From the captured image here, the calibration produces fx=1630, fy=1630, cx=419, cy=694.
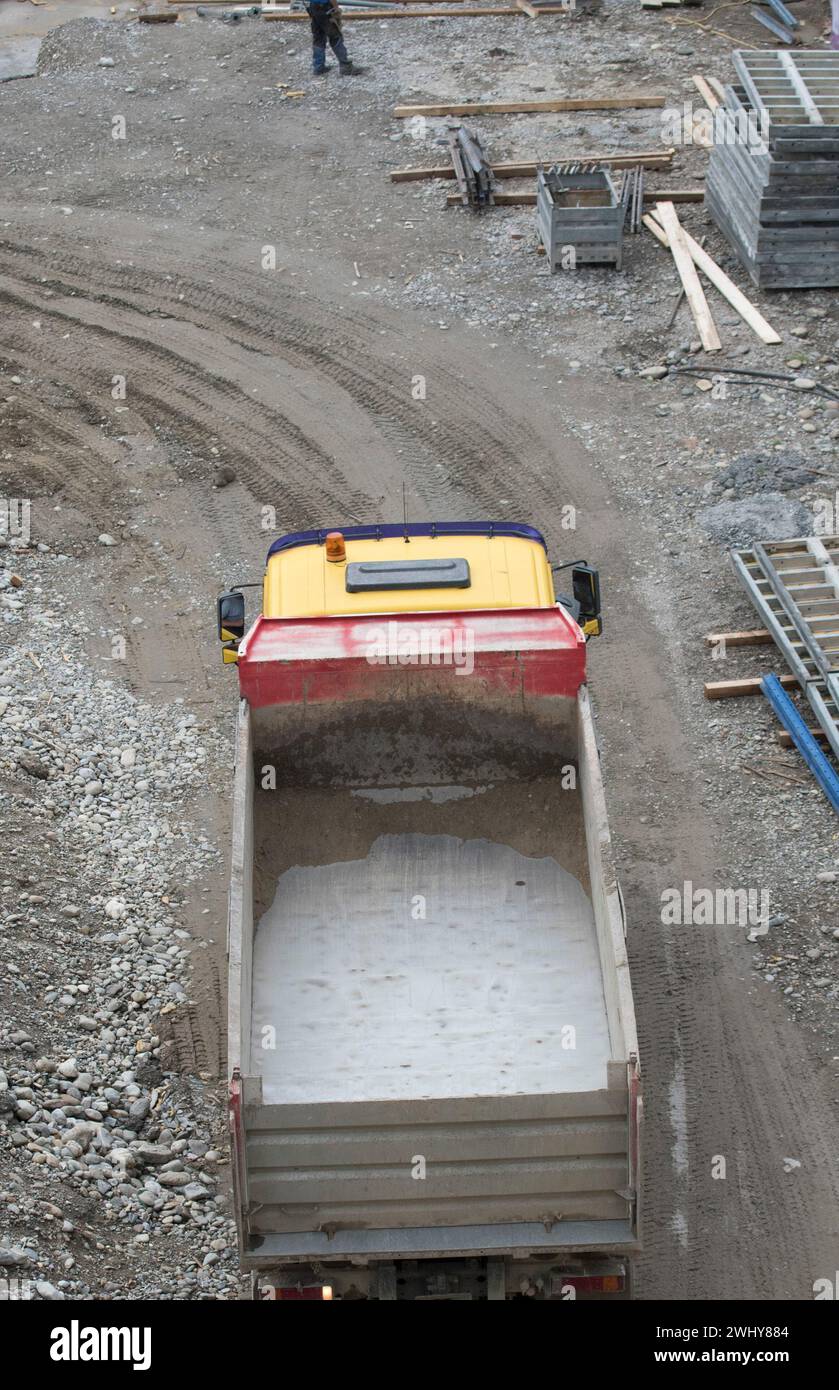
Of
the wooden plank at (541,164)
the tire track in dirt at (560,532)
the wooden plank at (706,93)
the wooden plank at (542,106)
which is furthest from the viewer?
the wooden plank at (542,106)

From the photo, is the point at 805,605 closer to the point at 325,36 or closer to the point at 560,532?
the point at 560,532

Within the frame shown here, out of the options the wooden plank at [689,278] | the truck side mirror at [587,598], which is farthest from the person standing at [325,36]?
the truck side mirror at [587,598]

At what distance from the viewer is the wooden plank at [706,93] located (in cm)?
2284

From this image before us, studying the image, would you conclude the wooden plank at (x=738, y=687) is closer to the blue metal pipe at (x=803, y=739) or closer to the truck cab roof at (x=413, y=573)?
the blue metal pipe at (x=803, y=739)

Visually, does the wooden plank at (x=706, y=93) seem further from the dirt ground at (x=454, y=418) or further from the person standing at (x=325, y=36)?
the person standing at (x=325, y=36)

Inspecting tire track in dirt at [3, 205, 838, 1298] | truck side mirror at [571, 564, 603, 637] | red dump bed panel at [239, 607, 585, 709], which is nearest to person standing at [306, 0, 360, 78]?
tire track in dirt at [3, 205, 838, 1298]

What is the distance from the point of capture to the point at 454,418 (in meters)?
17.3

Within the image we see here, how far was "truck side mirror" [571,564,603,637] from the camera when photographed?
1085 centimetres

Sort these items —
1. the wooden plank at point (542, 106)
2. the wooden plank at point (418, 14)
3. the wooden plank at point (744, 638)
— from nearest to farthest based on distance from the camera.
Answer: the wooden plank at point (744, 638)
the wooden plank at point (542, 106)
the wooden plank at point (418, 14)

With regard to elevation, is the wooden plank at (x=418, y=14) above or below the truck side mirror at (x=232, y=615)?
above

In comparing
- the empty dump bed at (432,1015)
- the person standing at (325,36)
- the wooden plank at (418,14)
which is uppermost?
the wooden plank at (418,14)

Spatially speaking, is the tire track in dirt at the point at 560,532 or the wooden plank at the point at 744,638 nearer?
the tire track in dirt at the point at 560,532

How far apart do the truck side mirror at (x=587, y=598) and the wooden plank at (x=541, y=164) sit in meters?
12.0

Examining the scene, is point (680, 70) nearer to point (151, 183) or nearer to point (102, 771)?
point (151, 183)
